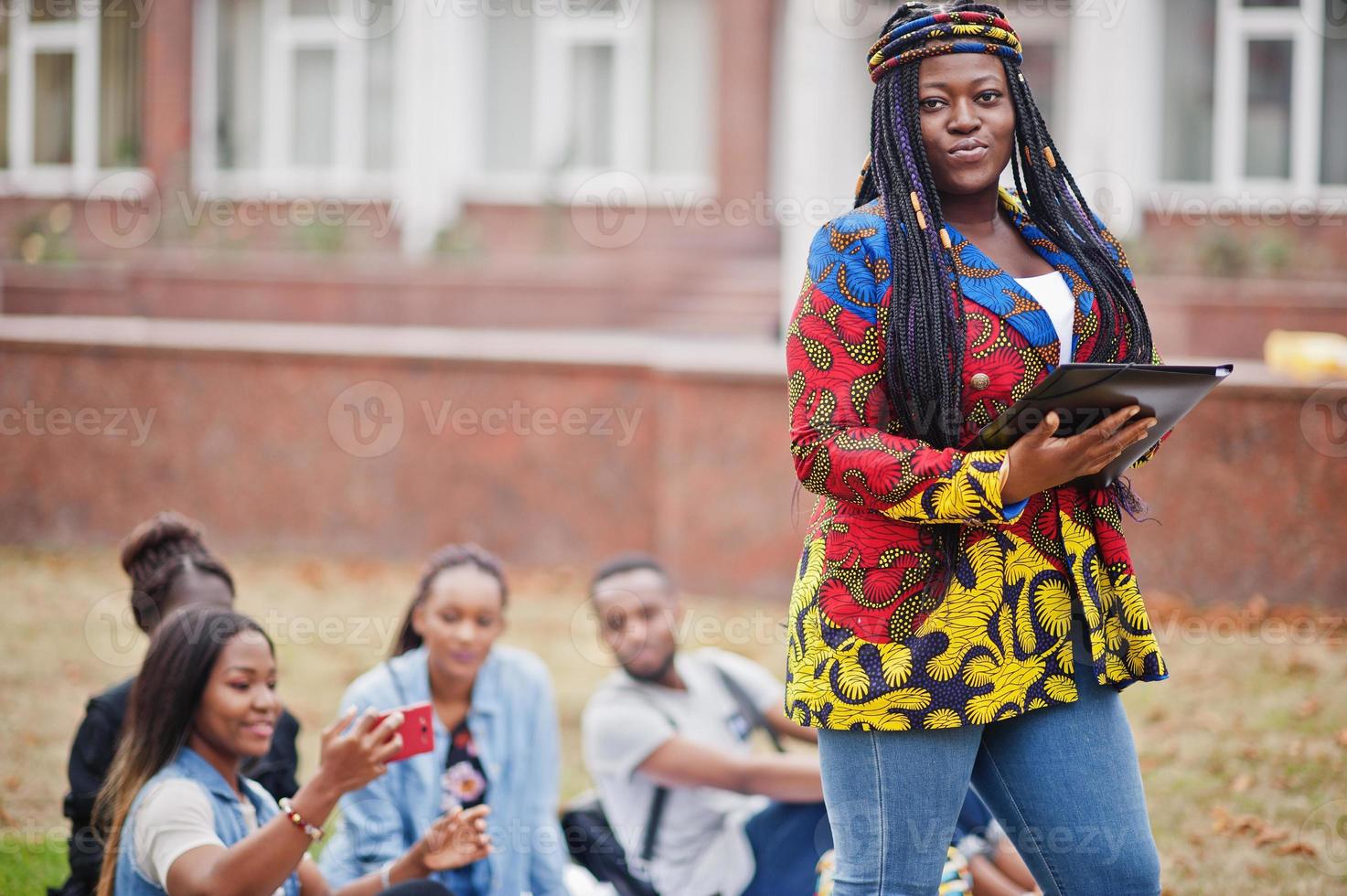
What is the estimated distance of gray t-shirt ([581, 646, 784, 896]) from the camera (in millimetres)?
4445

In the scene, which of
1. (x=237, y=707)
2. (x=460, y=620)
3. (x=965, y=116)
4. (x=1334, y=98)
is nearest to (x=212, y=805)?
(x=237, y=707)

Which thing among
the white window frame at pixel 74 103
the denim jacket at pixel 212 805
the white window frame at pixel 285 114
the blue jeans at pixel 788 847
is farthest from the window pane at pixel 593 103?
the denim jacket at pixel 212 805

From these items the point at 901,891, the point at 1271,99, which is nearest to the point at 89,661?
the point at 901,891

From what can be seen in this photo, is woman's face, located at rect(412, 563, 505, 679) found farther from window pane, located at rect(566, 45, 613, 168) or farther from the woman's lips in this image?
window pane, located at rect(566, 45, 613, 168)

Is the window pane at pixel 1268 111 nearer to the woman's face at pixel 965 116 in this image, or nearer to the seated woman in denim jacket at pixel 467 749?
the seated woman in denim jacket at pixel 467 749

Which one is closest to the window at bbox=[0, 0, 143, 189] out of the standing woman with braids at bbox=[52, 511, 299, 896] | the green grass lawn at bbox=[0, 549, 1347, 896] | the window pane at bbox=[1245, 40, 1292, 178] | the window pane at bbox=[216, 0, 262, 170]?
the window pane at bbox=[216, 0, 262, 170]

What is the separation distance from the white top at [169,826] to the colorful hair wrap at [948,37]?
2.14 metres

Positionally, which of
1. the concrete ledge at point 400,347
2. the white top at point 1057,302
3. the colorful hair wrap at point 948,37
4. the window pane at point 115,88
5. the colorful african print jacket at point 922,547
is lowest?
the colorful african print jacket at point 922,547

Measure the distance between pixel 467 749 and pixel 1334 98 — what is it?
12768 millimetres

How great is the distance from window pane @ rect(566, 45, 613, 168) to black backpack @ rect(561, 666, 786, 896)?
509 inches

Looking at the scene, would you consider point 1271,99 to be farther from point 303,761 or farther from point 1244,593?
point 303,761

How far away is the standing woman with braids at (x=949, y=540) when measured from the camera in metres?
2.34

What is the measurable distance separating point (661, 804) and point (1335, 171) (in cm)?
1230

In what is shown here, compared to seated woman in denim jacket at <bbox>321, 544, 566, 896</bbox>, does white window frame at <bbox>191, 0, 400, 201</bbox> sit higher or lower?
higher
